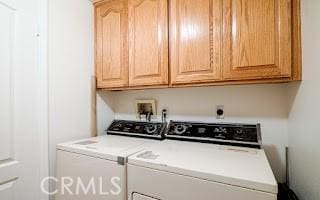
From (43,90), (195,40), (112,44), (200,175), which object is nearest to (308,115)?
(200,175)

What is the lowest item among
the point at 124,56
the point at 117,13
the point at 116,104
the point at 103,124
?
the point at 103,124

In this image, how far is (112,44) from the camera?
5.68 feet

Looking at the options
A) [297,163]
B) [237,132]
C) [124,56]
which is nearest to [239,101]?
[237,132]

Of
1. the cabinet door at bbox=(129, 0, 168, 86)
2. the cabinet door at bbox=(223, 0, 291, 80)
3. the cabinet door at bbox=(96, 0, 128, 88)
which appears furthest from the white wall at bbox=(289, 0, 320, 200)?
the cabinet door at bbox=(96, 0, 128, 88)

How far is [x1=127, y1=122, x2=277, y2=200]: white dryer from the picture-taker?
78 cm

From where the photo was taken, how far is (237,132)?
1.39 metres

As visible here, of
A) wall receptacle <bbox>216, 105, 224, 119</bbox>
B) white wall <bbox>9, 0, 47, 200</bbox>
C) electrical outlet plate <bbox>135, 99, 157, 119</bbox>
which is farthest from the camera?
electrical outlet plate <bbox>135, 99, 157, 119</bbox>

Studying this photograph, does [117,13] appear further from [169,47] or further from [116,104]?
[116,104]

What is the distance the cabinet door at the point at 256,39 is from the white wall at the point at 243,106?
0.34 meters

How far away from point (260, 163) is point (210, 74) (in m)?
→ 0.64

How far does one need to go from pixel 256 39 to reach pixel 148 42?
0.80m

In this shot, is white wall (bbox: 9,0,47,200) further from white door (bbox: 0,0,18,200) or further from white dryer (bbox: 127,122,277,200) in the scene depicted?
white dryer (bbox: 127,122,277,200)

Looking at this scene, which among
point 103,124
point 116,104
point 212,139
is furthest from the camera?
point 116,104
